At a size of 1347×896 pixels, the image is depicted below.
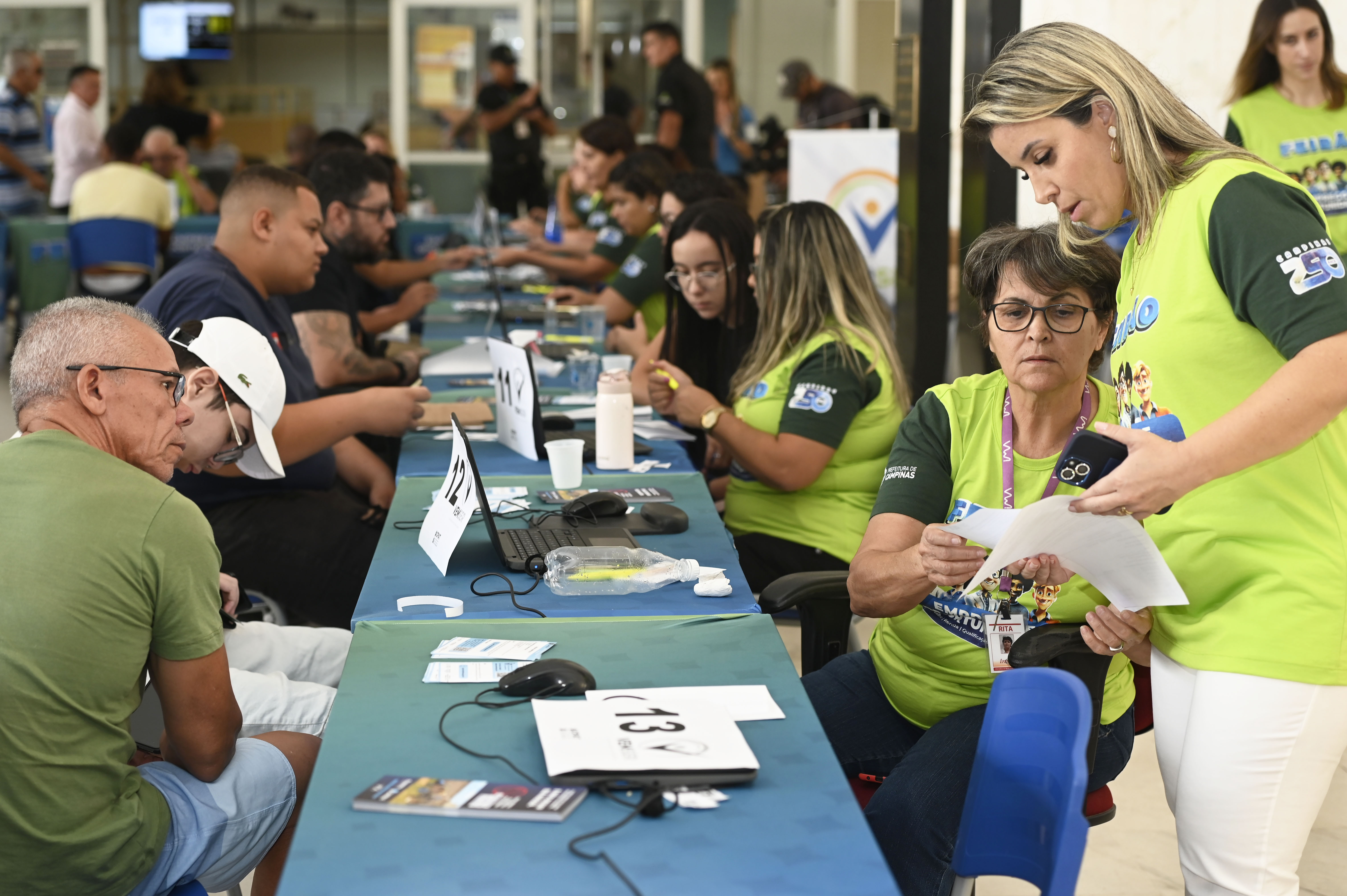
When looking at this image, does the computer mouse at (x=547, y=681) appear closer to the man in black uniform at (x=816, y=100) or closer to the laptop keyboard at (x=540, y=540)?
the laptop keyboard at (x=540, y=540)

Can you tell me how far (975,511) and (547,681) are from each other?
688 mm

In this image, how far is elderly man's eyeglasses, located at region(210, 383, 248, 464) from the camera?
7.50 feet

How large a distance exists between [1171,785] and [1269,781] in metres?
0.16

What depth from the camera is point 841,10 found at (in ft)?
36.4

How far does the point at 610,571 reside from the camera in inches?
77.4

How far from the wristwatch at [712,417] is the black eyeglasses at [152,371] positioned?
4.15 feet

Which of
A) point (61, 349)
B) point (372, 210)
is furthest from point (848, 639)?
point (372, 210)

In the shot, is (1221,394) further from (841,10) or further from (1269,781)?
(841,10)

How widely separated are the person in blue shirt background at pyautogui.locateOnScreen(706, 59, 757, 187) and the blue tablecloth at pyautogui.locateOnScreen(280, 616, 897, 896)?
6890mm

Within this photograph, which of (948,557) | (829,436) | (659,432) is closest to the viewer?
(948,557)

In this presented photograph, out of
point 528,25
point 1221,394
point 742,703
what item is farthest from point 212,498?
point 528,25

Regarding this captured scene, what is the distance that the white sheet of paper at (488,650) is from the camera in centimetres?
164

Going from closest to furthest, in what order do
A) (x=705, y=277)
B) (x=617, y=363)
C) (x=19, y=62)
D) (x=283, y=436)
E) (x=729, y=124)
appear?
(x=283, y=436) → (x=705, y=277) → (x=617, y=363) → (x=19, y=62) → (x=729, y=124)

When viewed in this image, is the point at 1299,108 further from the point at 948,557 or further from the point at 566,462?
the point at 948,557
